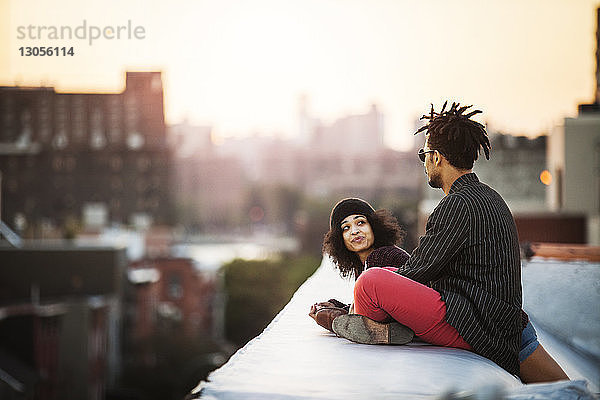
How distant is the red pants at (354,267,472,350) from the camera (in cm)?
162

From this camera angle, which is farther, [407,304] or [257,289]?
[257,289]

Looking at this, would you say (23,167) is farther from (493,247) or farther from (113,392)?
(493,247)

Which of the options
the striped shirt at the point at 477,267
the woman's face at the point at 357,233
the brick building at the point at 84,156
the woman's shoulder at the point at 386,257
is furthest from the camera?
the brick building at the point at 84,156

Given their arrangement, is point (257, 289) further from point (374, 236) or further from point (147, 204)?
point (374, 236)

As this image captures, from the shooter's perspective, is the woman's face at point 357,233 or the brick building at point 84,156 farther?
the brick building at point 84,156

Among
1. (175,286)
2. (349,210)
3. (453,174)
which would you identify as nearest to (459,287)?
(453,174)

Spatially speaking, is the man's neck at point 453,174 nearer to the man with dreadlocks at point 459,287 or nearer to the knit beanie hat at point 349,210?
the man with dreadlocks at point 459,287

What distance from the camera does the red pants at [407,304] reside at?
1.62m

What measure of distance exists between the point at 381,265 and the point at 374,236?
0.17 meters

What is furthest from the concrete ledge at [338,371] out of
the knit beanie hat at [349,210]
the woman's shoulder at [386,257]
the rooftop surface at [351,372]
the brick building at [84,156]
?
the brick building at [84,156]

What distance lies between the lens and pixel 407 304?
1.62 meters

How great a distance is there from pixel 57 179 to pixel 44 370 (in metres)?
8.71

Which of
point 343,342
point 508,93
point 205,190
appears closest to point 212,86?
point 508,93

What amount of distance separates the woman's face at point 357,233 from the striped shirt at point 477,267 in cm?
38
